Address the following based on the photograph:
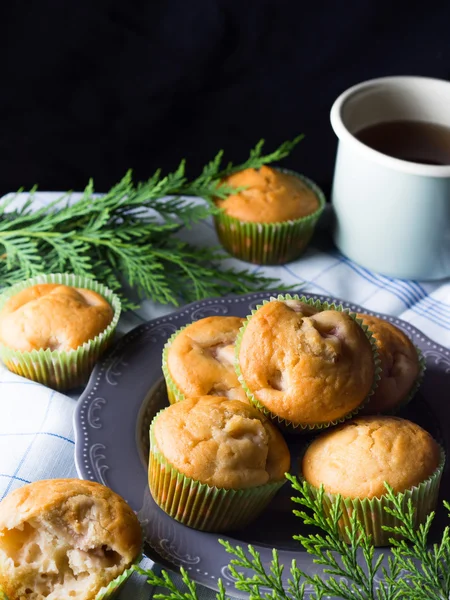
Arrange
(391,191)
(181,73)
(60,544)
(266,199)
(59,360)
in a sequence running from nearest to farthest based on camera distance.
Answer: (60,544), (59,360), (391,191), (266,199), (181,73)

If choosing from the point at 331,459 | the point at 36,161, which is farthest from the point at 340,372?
the point at 36,161

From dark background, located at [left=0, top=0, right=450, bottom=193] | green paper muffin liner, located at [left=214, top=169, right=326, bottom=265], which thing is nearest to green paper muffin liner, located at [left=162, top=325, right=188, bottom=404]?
green paper muffin liner, located at [left=214, top=169, right=326, bottom=265]

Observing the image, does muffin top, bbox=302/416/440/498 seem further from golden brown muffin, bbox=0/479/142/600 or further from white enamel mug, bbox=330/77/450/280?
white enamel mug, bbox=330/77/450/280

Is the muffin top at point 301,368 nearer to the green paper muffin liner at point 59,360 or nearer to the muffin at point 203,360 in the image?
the muffin at point 203,360

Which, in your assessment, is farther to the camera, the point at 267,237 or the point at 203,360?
the point at 267,237

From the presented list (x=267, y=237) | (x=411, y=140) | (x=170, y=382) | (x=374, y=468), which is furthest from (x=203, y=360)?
(x=411, y=140)

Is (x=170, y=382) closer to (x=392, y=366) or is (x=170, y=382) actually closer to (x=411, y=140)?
(x=392, y=366)

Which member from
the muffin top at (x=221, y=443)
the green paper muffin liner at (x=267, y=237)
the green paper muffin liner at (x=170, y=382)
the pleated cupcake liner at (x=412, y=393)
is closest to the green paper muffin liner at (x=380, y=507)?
the muffin top at (x=221, y=443)
